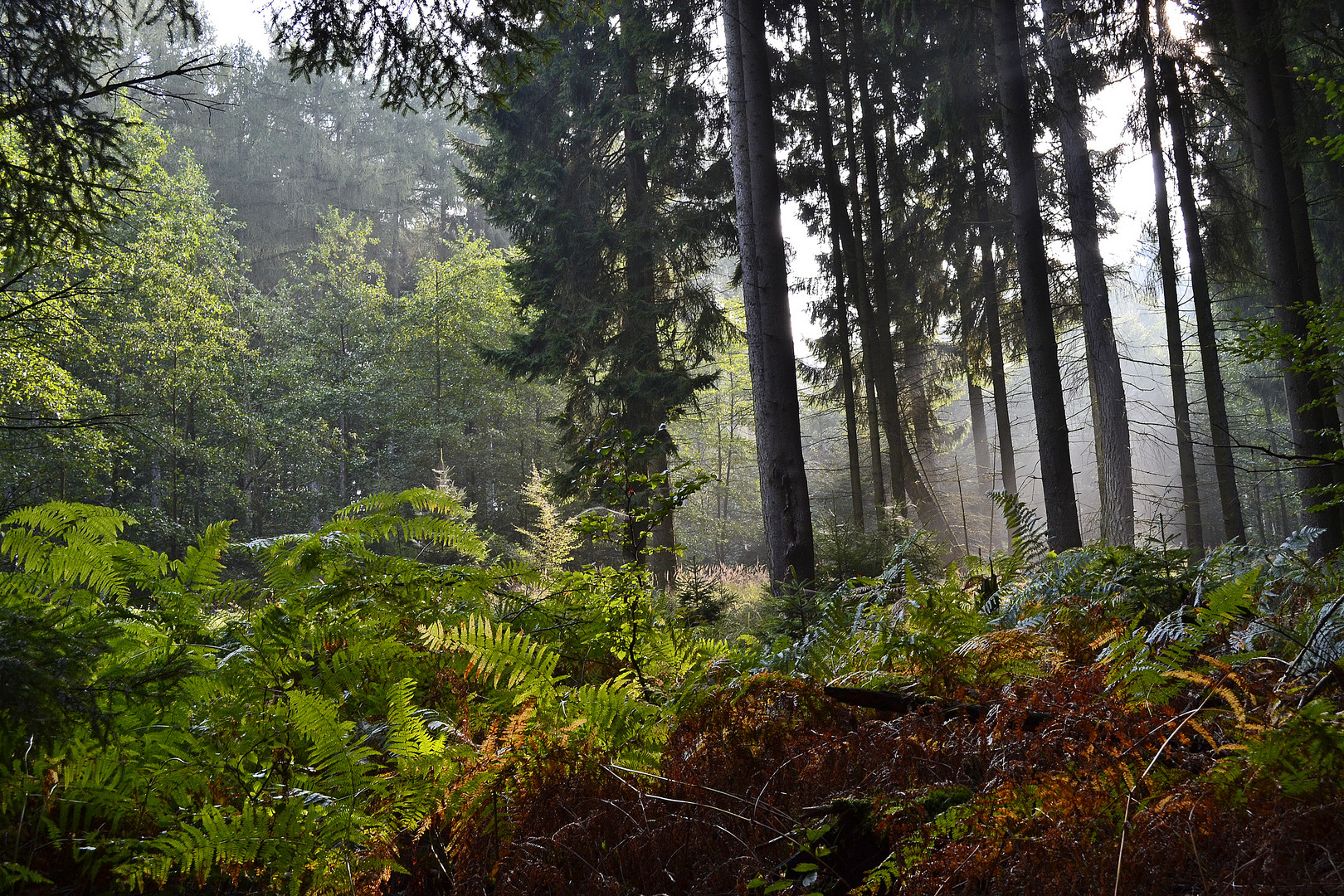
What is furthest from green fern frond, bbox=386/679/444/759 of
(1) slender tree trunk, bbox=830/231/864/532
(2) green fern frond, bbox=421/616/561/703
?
(1) slender tree trunk, bbox=830/231/864/532

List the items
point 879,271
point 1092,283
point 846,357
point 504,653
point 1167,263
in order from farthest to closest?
point 846,357 → point 879,271 → point 1092,283 → point 1167,263 → point 504,653

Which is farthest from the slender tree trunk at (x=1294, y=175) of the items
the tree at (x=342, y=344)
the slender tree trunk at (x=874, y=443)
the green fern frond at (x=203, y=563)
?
the tree at (x=342, y=344)

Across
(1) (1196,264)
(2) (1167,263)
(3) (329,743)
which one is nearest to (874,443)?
(2) (1167,263)

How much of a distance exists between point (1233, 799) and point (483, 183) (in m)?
18.2

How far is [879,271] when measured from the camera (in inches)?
561

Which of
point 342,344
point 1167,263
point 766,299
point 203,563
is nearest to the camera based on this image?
point 203,563

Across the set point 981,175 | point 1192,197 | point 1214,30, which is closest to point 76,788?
point 1214,30

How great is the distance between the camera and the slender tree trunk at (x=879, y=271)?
14.1 meters

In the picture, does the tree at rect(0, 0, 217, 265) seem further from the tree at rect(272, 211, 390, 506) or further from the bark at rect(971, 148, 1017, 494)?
the tree at rect(272, 211, 390, 506)

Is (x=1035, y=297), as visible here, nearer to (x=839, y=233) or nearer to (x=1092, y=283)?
(x=1092, y=283)

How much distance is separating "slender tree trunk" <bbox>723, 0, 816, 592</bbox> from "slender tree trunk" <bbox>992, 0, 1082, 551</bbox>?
113 inches

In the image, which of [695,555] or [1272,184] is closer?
[1272,184]

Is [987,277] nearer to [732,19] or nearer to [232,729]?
[732,19]

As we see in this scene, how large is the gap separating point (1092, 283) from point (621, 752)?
13830 millimetres
